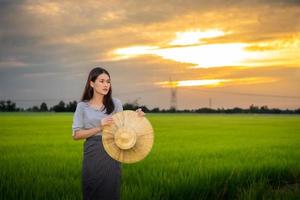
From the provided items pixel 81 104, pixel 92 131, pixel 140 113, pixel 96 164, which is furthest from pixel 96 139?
pixel 140 113

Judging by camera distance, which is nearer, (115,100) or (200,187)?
(115,100)

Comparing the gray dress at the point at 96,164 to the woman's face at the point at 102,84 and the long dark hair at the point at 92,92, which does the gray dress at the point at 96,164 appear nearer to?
the long dark hair at the point at 92,92

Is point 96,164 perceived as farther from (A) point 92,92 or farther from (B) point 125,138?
(A) point 92,92

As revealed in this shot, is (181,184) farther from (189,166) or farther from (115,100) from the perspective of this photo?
(115,100)

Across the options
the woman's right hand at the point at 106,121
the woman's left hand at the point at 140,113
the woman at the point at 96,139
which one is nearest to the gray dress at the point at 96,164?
the woman at the point at 96,139

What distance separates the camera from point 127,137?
421 centimetres

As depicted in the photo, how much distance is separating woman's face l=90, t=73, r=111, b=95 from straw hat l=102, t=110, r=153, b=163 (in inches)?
10.1

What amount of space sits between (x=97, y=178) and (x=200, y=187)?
3.11 m

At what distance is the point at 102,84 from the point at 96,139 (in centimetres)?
52

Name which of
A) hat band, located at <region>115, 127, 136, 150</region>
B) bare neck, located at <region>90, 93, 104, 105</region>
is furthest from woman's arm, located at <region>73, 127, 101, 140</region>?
bare neck, located at <region>90, 93, 104, 105</region>

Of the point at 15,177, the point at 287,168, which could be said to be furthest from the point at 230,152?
the point at 15,177

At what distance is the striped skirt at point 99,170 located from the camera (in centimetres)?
421

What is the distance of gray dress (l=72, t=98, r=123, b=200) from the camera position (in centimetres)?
421

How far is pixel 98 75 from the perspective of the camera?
4.23 meters
